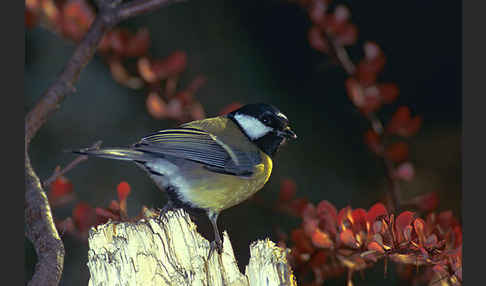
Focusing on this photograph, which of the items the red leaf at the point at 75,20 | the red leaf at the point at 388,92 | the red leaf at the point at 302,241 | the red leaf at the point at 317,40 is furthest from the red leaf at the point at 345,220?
the red leaf at the point at 75,20

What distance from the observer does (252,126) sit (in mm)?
1359

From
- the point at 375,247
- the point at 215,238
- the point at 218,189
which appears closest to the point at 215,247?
the point at 215,238

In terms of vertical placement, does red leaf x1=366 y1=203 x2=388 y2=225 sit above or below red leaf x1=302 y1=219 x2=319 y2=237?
above

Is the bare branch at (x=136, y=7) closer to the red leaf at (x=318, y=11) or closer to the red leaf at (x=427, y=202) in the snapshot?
the red leaf at (x=318, y=11)

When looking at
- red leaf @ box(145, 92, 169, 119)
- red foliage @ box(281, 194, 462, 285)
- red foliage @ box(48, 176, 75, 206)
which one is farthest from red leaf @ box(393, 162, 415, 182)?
red foliage @ box(48, 176, 75, 206)

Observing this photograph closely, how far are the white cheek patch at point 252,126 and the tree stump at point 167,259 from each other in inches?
14.3

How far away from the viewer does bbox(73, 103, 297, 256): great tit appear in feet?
4.14

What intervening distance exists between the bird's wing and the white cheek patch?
53mm

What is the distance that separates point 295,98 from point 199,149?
29 centimetres

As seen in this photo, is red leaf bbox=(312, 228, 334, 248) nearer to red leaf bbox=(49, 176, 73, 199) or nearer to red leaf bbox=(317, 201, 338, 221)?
red leaf bbox=(317, 201, 338, 221)

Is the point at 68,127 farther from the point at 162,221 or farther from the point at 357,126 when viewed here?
the point at 357,126

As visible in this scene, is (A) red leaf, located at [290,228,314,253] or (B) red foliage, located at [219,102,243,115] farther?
(B) red foliage, located at [219,102,243,115]

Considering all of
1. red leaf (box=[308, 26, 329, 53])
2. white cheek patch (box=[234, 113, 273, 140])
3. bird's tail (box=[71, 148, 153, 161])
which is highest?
red leaf (box=[308, 26, 329, 53])

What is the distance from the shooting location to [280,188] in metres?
1.44
